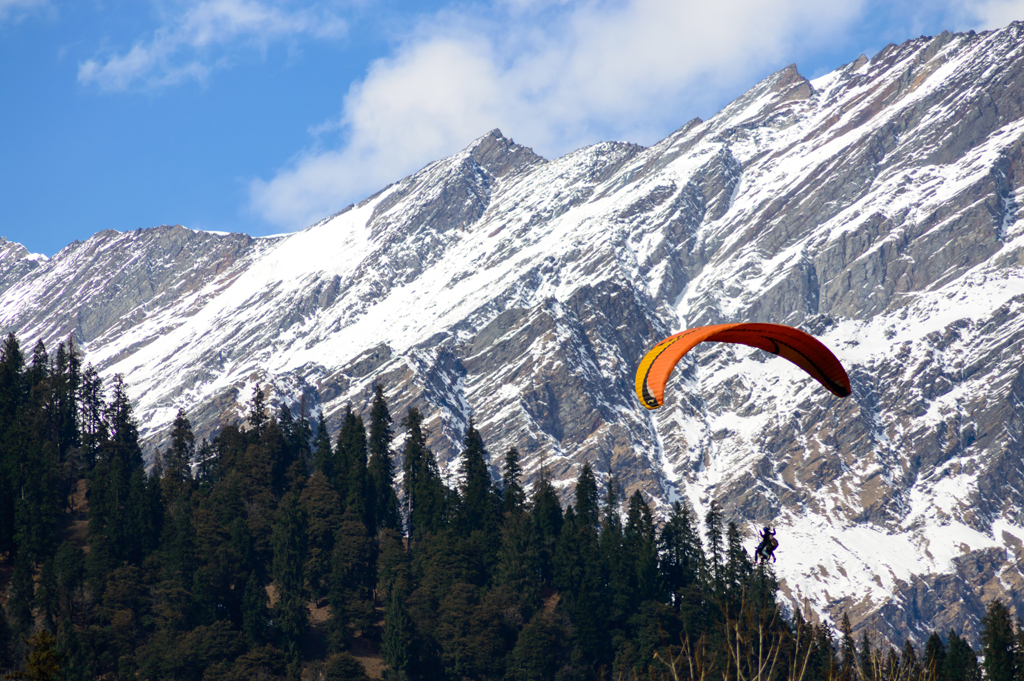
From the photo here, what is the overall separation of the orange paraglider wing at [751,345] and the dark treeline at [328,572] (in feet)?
150

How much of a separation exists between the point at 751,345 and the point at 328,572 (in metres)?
72.8

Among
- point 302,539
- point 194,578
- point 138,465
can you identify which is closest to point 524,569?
point 302,539

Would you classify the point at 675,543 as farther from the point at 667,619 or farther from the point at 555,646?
the point at 555,646

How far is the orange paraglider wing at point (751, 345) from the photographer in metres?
43.5

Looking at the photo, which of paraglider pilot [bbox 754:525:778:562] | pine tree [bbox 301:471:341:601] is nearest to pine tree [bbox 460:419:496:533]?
pine tree [bbox 301:471:341:601]

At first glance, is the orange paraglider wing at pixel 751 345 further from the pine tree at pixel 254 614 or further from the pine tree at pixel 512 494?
the pine tree at pixel 512 494

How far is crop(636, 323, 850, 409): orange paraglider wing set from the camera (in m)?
43.5

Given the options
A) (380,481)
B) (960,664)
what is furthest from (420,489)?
(960,664)

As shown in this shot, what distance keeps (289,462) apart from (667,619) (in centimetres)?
4422

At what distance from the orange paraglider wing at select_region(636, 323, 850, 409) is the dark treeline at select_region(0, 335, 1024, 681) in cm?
4579

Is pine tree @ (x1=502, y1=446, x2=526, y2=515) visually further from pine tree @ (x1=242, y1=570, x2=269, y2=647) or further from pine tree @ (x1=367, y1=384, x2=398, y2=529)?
pine tree @ (x1=242, y1=570, x2=269, y2=647)

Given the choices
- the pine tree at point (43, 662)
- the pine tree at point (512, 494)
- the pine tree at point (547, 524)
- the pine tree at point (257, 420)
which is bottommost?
the pine tree at point (43, 662)

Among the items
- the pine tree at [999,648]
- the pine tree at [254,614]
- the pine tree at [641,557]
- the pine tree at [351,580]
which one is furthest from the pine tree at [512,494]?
the pine tree at [999,648]

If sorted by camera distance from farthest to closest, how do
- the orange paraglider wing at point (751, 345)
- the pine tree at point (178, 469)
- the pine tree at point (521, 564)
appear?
the pine tree at point (178, 469) < the pine tree at point (521, 564) < the orange paraglider wing at point (751, 345)
